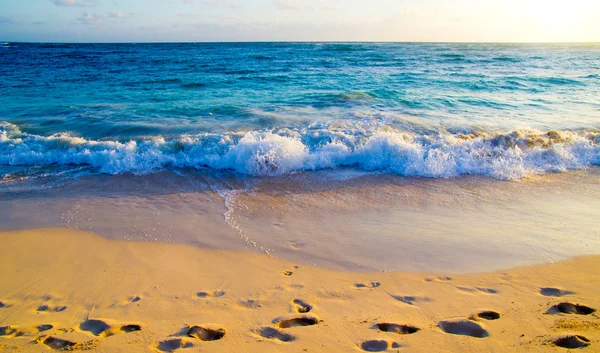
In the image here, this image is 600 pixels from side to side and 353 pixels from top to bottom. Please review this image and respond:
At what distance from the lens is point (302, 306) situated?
311cm

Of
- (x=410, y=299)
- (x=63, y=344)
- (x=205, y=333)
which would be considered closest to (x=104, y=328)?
(x=63, y=344)

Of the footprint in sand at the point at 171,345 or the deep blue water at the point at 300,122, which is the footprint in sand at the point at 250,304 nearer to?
the footprint in sand at the point at 171,345

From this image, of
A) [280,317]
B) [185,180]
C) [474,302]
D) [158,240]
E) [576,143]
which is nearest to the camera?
[280,317]

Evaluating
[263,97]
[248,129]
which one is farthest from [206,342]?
[263,97]

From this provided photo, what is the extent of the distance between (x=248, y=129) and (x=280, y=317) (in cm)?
692

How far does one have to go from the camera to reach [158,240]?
14.5 ft

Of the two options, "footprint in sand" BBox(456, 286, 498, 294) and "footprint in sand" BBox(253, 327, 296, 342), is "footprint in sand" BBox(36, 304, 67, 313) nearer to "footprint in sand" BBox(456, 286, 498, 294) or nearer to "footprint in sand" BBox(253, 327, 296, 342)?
"footprint in sand" BBox(253, 327, 296, 342)

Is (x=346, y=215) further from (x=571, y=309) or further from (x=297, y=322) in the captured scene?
(x=571, y=309)

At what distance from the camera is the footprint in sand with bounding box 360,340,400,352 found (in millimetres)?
2537

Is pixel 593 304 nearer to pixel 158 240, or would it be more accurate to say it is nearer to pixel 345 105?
pixel 158 240

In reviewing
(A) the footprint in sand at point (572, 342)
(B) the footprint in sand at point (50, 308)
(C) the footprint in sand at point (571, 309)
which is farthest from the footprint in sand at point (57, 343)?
(C) the footprint in sand at point (571, 309)

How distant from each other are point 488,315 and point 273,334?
1.86m

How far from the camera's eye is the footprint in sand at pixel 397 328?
9.01ft

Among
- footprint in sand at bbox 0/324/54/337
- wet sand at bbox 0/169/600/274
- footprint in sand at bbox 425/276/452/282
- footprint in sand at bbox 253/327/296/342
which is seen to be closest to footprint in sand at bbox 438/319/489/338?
footprint in sand at bbox 425/276/452/282
